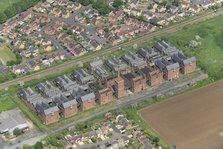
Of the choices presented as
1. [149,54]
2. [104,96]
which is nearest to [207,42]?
[149,54]

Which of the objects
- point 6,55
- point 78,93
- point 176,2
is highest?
point 78,93

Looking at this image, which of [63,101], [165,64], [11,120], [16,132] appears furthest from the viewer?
[165,64]

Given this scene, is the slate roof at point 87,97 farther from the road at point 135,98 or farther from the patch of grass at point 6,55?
the patch of grass at point 6,55

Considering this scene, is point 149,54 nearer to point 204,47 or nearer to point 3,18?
point 204,47

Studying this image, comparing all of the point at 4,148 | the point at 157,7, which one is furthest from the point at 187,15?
the point at 4,148

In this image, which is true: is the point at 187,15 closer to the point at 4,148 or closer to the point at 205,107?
the point at 205,107
